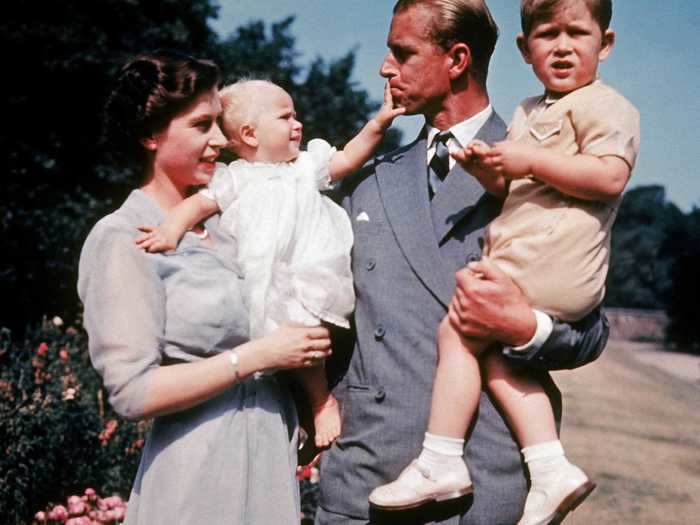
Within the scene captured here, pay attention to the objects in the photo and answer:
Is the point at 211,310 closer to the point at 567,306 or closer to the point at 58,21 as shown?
the point at 567,306

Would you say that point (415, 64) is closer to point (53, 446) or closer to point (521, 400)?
point (521, 400)

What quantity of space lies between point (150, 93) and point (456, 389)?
127cm

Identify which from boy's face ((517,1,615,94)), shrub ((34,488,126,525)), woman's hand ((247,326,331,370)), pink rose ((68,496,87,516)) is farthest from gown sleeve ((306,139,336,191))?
pink rose ((68,496,87,516))

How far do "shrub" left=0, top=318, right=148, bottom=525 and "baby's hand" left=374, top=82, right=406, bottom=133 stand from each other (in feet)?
12.2

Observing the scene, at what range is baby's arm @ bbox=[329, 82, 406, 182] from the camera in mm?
2889

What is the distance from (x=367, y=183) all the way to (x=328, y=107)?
2750 centimetres

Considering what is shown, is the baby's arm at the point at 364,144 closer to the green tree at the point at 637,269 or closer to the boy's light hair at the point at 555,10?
the boy's light hair at the point at 555,10

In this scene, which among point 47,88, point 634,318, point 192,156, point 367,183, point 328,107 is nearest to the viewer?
point 192,156

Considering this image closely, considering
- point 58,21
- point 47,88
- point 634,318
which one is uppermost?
point 58,21

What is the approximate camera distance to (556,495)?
232 cm

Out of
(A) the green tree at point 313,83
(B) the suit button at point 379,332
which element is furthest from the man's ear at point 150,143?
(A) the green tree at point 313,83

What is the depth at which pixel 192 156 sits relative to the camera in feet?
8.39

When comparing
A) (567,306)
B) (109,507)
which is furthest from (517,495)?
(109,507)

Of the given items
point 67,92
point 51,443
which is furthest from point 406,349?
point 67,92
